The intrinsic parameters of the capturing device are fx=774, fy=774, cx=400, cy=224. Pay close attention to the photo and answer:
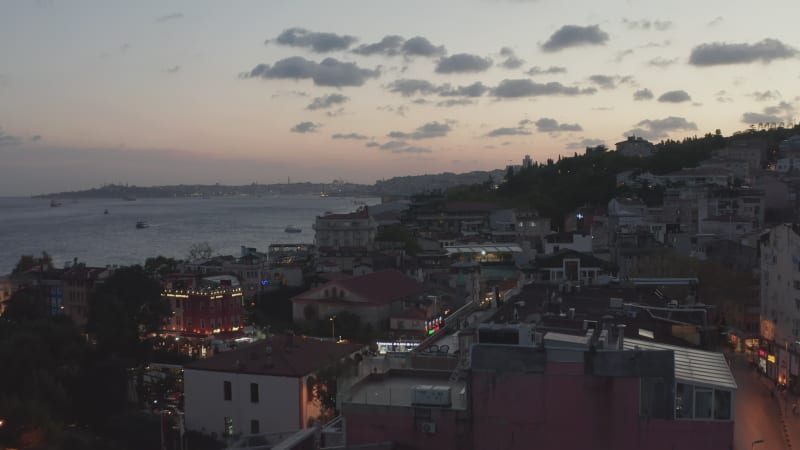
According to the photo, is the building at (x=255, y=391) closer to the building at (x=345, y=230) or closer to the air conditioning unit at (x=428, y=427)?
the air conditioning unit at (x=428, y=427)

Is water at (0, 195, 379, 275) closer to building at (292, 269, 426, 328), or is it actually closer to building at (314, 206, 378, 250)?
building at (314, 206, 378, 250)

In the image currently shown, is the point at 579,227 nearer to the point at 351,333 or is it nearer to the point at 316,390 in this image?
the point at 351,333

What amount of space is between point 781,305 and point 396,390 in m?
11.3

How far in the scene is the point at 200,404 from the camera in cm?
1262

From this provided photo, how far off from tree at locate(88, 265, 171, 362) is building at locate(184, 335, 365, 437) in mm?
5214

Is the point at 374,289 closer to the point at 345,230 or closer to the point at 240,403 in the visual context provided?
the point at 240,403

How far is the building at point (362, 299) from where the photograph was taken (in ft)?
59.3

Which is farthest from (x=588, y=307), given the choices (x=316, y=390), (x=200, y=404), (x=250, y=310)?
(x=250, y=310)

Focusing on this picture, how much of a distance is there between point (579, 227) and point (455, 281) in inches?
450

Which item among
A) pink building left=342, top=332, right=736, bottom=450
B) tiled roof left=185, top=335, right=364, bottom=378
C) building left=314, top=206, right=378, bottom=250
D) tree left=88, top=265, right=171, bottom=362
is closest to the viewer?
pink building left=342, top=332, right=736, bottom=450

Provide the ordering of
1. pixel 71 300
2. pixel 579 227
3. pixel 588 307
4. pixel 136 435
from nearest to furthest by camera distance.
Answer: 1. pixel 588 307
2. pixel 136 435
3. pixel 71 300
4. pixel 579 227

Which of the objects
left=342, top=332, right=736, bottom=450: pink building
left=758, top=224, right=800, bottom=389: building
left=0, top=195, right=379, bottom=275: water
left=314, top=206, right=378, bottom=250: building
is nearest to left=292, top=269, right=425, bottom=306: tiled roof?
left=758, top=224, right=800, bottom=389: building

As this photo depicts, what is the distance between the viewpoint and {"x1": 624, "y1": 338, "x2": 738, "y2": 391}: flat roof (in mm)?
4930

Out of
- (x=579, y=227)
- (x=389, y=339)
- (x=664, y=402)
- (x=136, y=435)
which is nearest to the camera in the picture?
(x=664, y=402)
